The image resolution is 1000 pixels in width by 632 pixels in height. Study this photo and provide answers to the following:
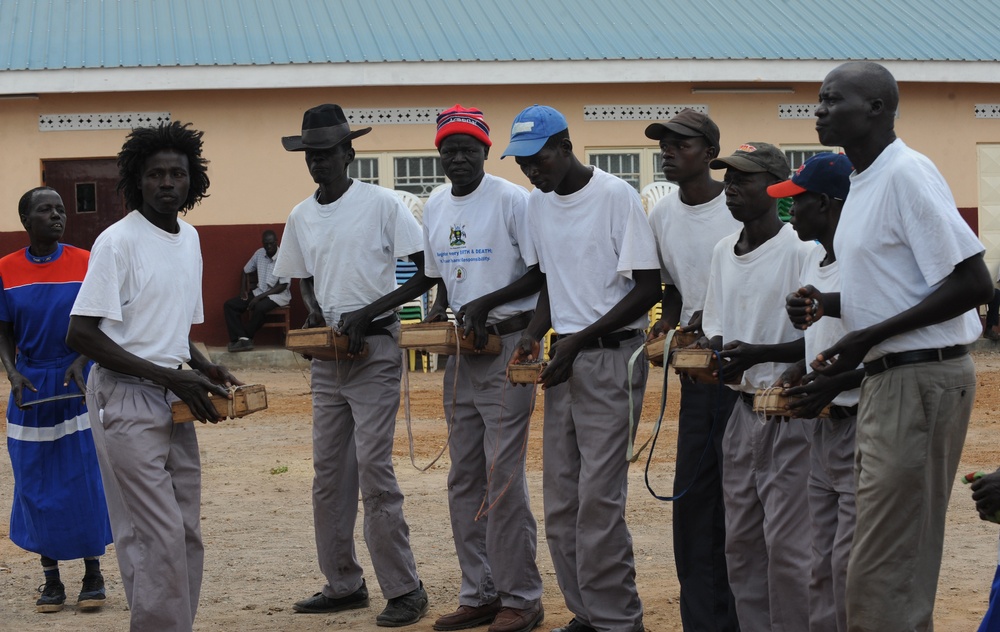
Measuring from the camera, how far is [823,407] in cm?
461

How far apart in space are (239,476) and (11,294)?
12.0 ft

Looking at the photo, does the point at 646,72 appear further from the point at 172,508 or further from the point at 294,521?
the point at 172,508

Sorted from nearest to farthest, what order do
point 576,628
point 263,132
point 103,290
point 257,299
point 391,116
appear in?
point 103,290
point 576,628
point 257,299
point 263,132
point 391,116

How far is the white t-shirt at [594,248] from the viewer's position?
567 centimetres

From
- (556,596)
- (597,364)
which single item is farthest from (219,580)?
(597,364)

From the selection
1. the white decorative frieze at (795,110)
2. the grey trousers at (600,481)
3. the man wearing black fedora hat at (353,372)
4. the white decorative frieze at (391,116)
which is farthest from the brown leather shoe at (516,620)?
the white decorative frieze at (795,110)

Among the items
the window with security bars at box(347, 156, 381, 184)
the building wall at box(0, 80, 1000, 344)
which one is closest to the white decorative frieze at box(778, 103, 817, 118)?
the building wall at box(0, 80, 1000, 344)

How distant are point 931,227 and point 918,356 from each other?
1.34 feet

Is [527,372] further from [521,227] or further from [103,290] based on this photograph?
[103,290]

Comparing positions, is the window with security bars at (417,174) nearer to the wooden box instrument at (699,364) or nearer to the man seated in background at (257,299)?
the man seated in background at (257,299)

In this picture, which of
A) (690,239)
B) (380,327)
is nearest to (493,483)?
(380,327)

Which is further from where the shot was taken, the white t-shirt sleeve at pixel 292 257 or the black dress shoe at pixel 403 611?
the white t-shirt sleeve at pixel 292 257

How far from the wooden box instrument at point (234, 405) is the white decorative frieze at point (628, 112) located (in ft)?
44.7

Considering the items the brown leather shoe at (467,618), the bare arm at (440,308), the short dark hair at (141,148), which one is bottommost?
the brown leather shoe at (467,618)
